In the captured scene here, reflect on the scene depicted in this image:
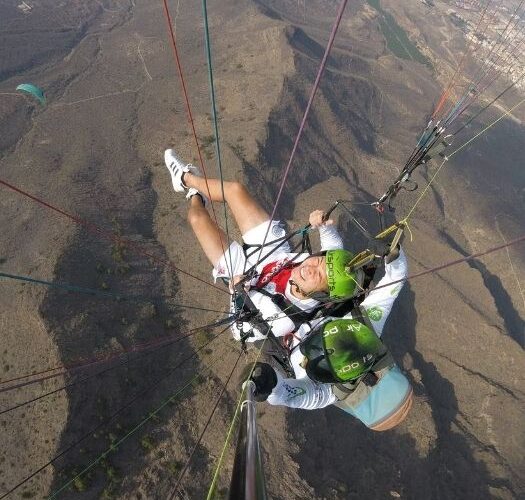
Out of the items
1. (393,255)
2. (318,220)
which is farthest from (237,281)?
(393,255)

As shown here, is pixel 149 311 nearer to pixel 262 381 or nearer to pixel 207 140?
pixel 262 381

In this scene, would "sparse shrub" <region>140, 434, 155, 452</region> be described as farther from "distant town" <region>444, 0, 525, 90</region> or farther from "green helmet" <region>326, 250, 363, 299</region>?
"distant town" <region>444, 0, 525, 90</region>

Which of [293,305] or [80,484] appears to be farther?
[80,484]

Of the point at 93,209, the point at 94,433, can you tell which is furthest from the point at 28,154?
the point at 94,433

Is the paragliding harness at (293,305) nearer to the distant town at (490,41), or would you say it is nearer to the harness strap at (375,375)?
the harness strap at (375,375)

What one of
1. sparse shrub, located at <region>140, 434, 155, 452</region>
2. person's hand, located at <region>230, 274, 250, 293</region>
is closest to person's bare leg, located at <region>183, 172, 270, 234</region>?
person's hand, located at <region>230, 274, 250, 293</region>

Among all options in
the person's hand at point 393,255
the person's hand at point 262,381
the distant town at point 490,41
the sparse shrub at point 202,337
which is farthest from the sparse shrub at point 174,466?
the distant town at point 490,41

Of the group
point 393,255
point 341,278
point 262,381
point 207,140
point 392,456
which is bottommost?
point 392,456
